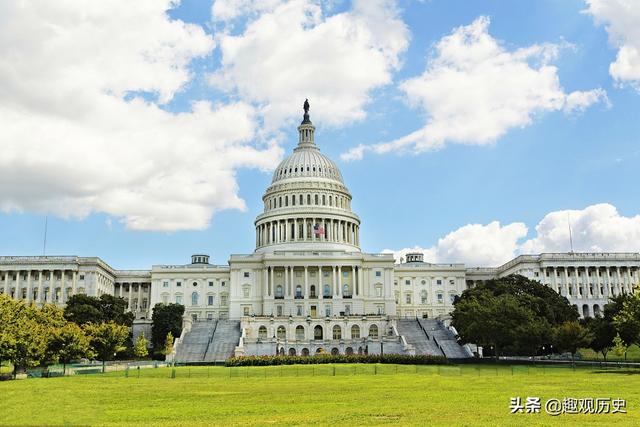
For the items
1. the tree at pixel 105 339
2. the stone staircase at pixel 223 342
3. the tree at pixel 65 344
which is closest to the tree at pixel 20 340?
the tree at pixel 65 344

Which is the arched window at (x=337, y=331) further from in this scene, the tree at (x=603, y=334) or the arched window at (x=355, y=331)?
the tree at (x=603, y=334)

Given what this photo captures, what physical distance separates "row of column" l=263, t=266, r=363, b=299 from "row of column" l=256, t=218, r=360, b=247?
1360 centimetres

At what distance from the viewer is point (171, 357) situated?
10212cm

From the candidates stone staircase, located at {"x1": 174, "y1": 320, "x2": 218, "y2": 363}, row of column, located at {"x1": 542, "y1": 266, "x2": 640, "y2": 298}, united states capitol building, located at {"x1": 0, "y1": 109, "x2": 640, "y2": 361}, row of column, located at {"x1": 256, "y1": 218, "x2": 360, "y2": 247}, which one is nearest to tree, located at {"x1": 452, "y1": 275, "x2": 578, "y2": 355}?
united states capitol building, located at {"x1": 0, "y1": 109, "x2": 640, "y2": 361}

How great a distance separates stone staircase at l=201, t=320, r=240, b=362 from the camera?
105m

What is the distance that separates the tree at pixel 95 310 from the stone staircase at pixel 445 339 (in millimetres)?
53295

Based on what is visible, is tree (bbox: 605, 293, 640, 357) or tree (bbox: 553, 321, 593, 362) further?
tree (bbox: 553, 321, 593, 362)

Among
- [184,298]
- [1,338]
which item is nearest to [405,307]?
[184,298]

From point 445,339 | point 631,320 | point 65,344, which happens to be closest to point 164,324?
point 65,344

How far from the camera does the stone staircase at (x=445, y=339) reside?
104812 millimetres

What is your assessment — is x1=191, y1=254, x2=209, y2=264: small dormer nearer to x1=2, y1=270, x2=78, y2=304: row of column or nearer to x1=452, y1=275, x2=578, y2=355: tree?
x1=2, y1=270, x2=78, y2=304: row of column

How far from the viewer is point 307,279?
143750 millimetres

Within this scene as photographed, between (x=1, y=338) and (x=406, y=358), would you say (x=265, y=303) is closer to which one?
(x=406, y=358)

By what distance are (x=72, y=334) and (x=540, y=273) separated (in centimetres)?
10977
